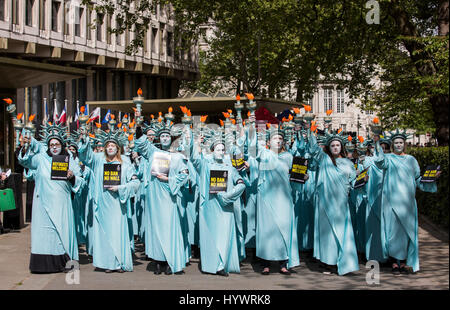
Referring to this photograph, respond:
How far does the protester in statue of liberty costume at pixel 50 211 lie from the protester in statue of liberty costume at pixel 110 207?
1.11ft

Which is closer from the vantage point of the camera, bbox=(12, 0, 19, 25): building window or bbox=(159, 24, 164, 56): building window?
bbox=(12, 0, 19, 25): building window

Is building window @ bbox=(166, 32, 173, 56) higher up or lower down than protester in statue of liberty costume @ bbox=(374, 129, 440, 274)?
higher up

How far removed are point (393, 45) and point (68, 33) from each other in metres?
19.0

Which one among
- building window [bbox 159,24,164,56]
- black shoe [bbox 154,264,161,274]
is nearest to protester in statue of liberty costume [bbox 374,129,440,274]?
black shoe [bbox 154,264,161,274]

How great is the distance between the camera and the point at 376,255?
34.9 ft

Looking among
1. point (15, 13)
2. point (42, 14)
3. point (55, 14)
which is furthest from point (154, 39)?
point (15, 13)

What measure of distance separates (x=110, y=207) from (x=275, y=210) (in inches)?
90.3

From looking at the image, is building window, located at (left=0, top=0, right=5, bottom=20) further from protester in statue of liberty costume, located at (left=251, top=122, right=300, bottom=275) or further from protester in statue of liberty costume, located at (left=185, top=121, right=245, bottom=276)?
protester in statue of liberty costume, located at (left=251, top=122, right=300, bottom=275)

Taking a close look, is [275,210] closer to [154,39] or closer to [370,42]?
[370,42]

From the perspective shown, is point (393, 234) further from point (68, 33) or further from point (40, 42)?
point (68, 33)

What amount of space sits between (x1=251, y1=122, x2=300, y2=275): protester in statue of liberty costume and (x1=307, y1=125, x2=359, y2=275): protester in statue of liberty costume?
0.40 metres

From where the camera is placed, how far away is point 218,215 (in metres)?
10.2

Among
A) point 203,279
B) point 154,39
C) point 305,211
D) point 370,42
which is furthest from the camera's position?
point 154,39

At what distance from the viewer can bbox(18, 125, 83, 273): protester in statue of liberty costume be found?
996cm
